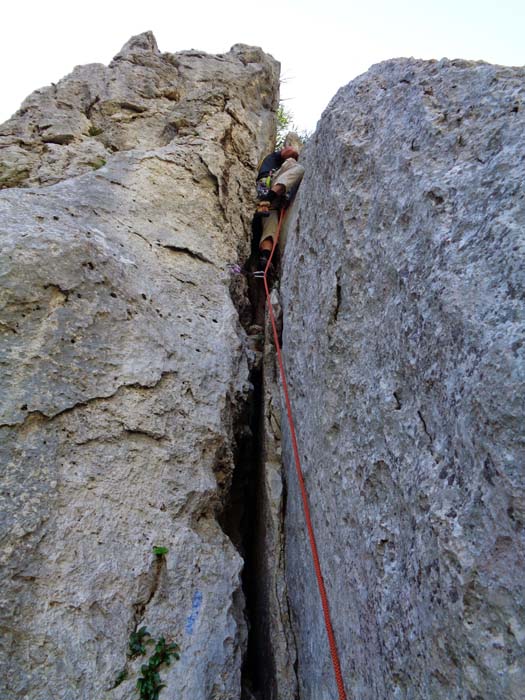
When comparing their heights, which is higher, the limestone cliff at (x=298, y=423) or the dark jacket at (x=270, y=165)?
the dark jacket at (x=270, y=165)

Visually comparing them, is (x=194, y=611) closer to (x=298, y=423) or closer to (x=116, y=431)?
(x=116, y=431)

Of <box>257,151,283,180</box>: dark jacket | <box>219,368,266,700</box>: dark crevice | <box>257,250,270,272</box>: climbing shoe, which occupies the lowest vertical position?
<box>219,368,266,700</box>: dark crevice

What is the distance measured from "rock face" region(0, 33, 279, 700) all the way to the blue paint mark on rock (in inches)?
0.7

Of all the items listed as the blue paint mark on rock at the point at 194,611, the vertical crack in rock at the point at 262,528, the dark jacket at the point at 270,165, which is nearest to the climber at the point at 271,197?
the dark jacket at the point at 270,165

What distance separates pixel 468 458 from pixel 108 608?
2750 millimetres

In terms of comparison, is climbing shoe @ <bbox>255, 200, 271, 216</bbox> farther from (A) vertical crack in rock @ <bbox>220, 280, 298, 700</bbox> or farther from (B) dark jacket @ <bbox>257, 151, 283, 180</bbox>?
(A) vertical crack in rock @ <bbox>220, 280, 298, 700</bbox>

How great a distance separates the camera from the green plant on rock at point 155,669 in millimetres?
2889

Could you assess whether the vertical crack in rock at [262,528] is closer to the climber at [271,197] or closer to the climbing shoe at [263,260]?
the climbing shoe at [263,260]

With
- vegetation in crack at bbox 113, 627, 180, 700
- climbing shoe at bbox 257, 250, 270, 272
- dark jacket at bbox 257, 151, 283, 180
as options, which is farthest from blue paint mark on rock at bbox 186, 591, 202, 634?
dark jacket at bbox 257, 151, 283, 180

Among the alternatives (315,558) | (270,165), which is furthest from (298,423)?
(270,165)

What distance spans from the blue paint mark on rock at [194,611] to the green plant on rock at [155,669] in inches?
6.3

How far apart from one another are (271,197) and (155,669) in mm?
6750

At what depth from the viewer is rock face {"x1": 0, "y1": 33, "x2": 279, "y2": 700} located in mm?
2930

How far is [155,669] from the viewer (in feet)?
9.80
